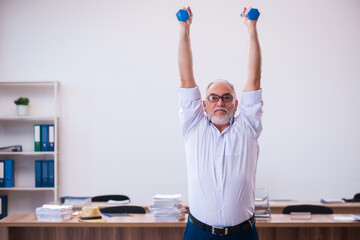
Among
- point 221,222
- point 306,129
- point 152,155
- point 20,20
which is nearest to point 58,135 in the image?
point 152,155

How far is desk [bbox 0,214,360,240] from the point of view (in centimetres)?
331

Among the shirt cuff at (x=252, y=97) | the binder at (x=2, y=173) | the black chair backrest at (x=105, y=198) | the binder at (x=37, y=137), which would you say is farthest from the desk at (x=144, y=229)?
the binder at (x=2, y=173)

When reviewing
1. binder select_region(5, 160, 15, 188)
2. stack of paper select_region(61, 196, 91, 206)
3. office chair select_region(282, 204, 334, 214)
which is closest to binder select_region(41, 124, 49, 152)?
binder select_region(5, 160, 15, 188)

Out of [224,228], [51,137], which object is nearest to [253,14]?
[224,228]

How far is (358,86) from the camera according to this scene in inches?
219

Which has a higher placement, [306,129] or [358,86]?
[358,86]

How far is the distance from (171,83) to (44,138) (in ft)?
5.72

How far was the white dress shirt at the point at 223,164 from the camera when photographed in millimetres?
2053

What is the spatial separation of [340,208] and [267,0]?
9.06 feet

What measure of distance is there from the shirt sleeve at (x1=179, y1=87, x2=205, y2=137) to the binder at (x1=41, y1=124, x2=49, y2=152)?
11.8ft

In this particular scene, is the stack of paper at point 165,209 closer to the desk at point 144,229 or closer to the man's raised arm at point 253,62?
the desk at point 144,229

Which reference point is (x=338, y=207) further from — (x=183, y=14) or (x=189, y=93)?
(x=183, y=14)

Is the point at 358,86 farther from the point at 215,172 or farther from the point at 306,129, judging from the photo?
the point at 215,172

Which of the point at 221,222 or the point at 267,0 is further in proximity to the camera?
the point at 267,0
